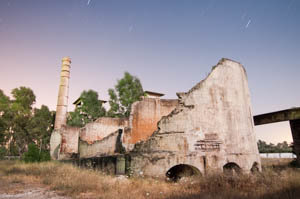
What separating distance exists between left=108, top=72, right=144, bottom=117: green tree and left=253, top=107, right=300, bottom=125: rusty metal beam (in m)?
17.5

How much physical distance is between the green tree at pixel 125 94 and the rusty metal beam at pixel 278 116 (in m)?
17.5

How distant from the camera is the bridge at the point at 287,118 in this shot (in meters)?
9.67

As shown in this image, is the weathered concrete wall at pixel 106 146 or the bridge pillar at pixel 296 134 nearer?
the bridge pillar at pixel 296 134

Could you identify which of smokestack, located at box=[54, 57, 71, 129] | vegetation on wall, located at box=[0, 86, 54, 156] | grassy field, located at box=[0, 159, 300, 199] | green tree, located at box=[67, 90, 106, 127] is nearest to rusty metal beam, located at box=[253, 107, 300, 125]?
grassy field, located at box=[0, 159, 300, 199]

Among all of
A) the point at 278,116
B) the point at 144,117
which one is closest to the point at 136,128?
the point at 144,117

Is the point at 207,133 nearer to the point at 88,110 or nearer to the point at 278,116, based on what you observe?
the point at 278,116

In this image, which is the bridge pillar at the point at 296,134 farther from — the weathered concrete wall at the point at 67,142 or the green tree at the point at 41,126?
the green tree at the point at 41,126

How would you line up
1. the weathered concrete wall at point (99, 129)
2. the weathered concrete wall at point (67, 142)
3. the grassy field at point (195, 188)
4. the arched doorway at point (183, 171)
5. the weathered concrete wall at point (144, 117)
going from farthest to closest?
the weathered concrete wall at point (67, 142), the weathered concrete wall at point (99, 129), the weathered concrete wall at point (144, 117), the arched doorway at point (183, 171), the grassy field at point (195, 188)

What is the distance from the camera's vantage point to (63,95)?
26344 mm

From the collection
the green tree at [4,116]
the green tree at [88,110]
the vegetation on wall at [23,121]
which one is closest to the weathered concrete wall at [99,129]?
the green tree at [88,110]

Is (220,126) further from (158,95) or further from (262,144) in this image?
(262,144)

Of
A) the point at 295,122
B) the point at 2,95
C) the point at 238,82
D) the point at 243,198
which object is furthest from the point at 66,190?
the point at 2,95

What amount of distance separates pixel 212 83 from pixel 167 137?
10.7 ft

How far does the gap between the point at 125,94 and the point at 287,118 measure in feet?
66.7
